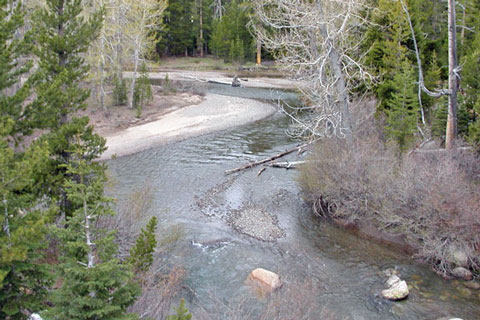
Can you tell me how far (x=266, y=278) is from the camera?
992cm

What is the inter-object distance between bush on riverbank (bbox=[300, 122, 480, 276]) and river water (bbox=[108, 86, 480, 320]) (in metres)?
0.72

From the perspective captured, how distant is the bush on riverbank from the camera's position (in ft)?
35.0

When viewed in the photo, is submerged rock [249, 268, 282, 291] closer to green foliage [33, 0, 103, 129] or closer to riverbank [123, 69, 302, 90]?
green foliage [33, 0, 103, 129]

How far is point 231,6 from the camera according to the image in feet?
184

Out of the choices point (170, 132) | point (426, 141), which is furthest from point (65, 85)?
point (170, 132)

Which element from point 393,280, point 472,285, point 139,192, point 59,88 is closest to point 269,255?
point 393,280

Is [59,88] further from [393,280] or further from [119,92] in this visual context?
[119,92]

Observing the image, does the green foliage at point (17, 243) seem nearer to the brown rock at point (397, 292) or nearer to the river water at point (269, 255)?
the river water at point (269, 255)

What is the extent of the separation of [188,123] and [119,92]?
6466mm

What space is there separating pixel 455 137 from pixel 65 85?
473 inches

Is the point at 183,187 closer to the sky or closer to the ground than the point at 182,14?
closer to the ground

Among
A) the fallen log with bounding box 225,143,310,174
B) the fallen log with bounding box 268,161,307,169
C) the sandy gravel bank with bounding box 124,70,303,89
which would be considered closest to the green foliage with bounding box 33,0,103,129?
the fallen log with bounding box 225,143,310,174

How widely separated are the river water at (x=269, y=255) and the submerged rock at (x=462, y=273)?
0.32m

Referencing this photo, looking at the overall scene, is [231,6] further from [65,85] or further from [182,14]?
[65,85]
